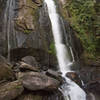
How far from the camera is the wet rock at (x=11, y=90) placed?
579 cm

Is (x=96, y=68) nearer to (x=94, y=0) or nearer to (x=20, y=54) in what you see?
(x=20, y=54)

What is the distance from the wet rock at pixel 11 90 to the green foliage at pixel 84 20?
6328 millimetres

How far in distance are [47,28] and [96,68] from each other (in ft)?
13.9

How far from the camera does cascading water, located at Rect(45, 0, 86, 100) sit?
789 centimetres

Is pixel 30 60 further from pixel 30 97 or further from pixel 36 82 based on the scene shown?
pixel 30 97

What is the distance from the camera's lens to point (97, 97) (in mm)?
7859

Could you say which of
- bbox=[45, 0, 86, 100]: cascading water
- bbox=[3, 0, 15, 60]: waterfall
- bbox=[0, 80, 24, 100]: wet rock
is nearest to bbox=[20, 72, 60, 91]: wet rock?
bbox=[0, 80, 24, 100]: wet rock

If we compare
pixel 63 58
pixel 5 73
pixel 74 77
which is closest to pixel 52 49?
pixel 63 58

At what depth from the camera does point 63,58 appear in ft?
36.3

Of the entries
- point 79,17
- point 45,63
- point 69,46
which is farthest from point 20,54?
point 79,17

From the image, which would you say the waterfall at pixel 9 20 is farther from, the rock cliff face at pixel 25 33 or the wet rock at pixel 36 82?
the wet rock at pixel 36 82

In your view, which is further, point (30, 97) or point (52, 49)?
point (52, 49)

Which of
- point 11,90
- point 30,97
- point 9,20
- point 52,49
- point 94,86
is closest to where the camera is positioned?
point 11,90

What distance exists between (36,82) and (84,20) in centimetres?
761
